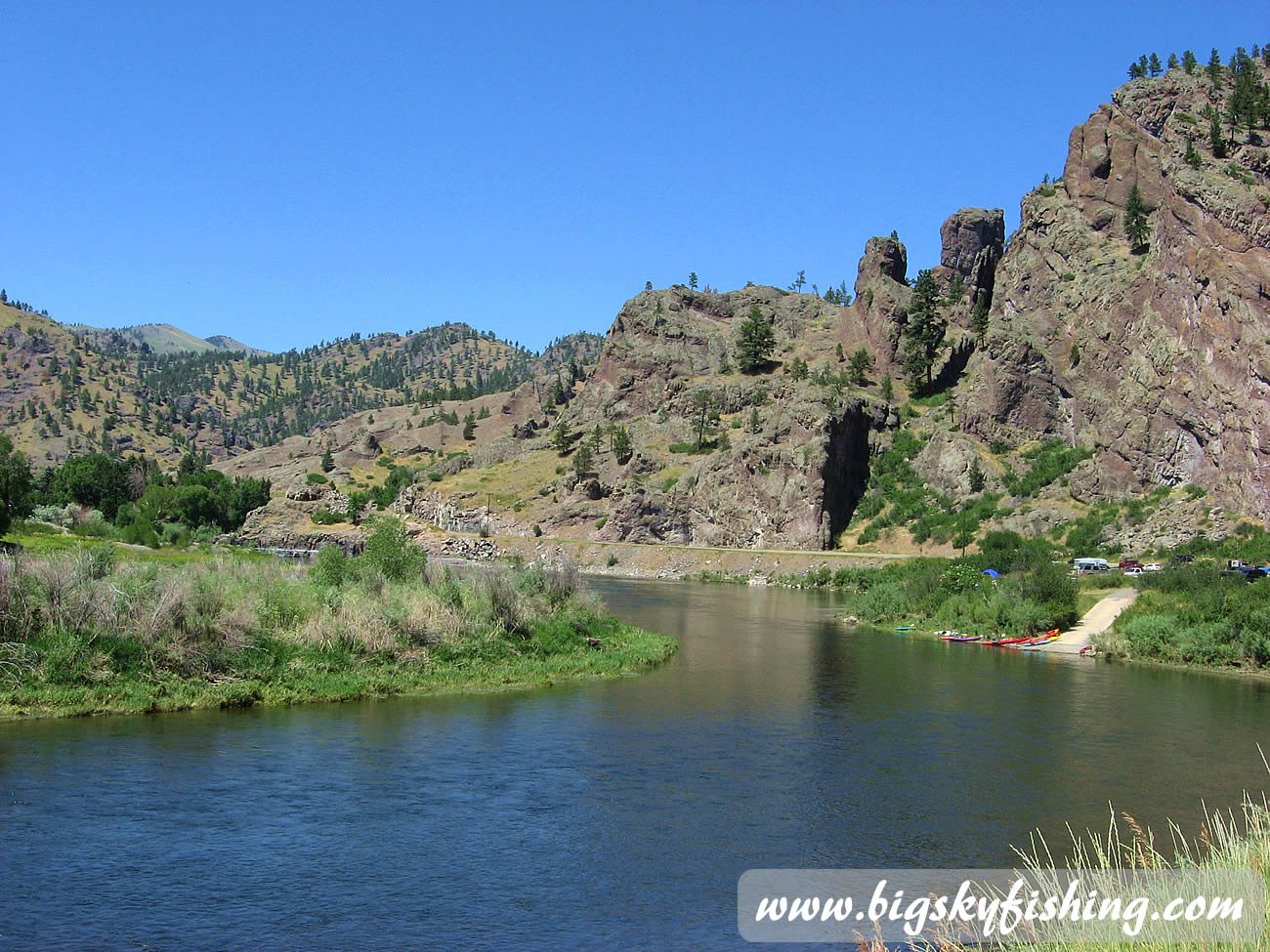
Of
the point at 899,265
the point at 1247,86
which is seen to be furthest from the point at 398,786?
the point at 899,265

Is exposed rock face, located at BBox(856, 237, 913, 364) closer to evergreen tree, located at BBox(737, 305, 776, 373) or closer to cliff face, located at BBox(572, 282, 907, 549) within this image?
cliff face, located at BBox(572, 282, 907, 549)

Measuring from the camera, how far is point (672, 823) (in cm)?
2080

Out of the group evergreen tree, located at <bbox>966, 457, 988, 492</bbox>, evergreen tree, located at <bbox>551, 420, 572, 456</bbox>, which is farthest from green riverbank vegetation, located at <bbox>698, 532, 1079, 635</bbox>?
evergreen tree, located at <bbox>551, 420, 572, 456</bbox>

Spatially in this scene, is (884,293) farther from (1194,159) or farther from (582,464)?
(1194,159)

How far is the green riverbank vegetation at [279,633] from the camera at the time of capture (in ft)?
89.3

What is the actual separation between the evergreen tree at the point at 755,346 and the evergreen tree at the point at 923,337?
21.3 meters

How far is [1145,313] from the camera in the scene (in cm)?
10038

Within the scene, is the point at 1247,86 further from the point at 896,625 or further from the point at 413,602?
the point at 413,602

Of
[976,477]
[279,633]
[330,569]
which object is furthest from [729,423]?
[279,633]

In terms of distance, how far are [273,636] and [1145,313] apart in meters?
94.6

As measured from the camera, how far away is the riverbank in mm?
27188

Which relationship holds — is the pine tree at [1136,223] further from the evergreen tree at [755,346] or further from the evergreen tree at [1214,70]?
the evergreen tree at [755,346]

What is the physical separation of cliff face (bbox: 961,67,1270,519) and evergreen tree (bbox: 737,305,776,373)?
3558 centimetres

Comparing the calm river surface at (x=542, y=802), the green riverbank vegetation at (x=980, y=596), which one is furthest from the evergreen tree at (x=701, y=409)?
the calm river surface at (x=542, y=802)
